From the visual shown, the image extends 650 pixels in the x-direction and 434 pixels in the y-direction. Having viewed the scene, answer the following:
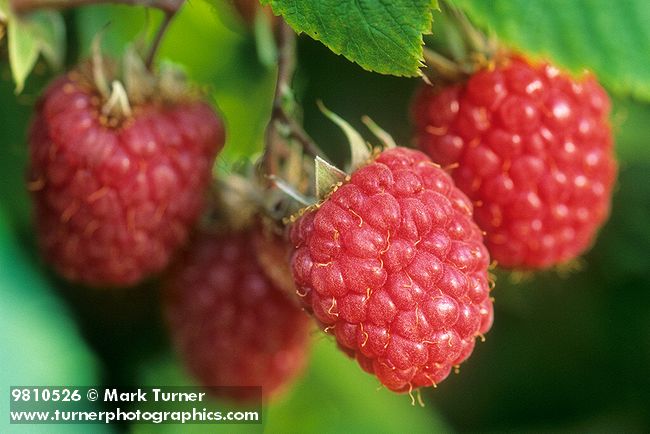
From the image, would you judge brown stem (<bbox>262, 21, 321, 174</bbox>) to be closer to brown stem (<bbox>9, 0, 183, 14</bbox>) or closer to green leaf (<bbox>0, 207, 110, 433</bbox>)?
brown stem (<bbox>9, 0, 183, 14</bbox>)

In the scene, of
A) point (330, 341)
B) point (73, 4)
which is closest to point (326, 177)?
point (330, 341)

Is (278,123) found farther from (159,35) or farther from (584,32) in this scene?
(584,32)

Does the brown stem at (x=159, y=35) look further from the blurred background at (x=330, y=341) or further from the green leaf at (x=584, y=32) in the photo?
the green leaf at (x=584, y=32)

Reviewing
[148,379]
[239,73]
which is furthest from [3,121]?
[148,379]

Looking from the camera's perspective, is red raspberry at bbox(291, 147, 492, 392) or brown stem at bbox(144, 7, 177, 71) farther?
brown stem at bbox(144, 7, 177, 71)

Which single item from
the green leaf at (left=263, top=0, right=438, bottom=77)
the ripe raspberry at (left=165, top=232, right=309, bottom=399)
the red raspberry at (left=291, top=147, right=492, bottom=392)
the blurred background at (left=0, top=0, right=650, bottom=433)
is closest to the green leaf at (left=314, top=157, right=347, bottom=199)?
the red raspberry at (left=291, top=147, right=492, bottom=392)

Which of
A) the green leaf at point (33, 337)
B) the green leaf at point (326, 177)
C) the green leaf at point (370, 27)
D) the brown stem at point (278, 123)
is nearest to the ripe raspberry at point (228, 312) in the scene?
the green leaf at point (33, 337)
